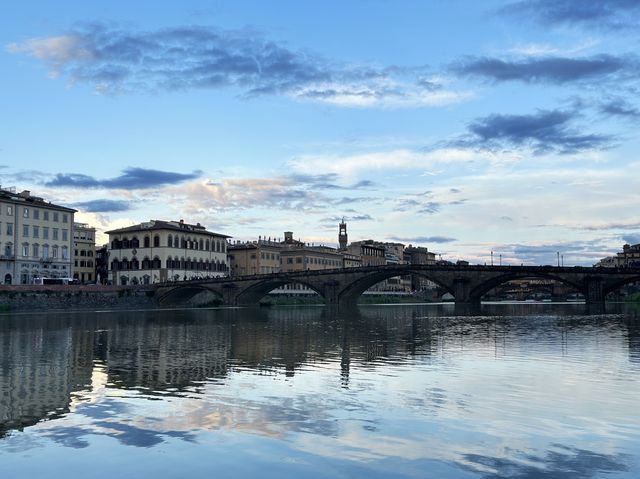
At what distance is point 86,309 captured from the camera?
9725cm

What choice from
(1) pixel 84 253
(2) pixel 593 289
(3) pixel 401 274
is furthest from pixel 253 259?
(2) pixel 593 289

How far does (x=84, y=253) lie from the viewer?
486 ft

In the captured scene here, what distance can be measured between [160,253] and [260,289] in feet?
70.4

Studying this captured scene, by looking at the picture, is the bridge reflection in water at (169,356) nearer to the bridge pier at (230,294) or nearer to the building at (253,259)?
the bridge pier at (230,294)

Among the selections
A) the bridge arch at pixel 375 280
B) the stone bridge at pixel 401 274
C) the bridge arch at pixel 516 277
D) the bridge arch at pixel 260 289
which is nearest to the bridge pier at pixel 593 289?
the stone bridge at pixel 401 274

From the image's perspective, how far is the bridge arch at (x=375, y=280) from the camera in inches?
4264

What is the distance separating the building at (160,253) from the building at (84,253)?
12337 millimetres

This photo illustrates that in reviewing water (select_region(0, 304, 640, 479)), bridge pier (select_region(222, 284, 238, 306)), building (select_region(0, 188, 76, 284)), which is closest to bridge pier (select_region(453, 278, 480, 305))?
bridge pier (select_region(222, 284, 238, 306))

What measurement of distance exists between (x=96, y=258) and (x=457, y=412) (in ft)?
485

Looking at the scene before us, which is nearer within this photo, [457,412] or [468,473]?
[468,473]

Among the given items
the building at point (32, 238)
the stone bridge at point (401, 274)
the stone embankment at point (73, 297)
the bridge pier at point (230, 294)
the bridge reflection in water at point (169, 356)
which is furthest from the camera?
the bridge pier at point (230, 294)

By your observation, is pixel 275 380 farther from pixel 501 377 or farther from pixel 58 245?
pixel 58 245

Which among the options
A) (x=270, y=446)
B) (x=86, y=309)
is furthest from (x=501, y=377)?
Result: (x=86, y=309)

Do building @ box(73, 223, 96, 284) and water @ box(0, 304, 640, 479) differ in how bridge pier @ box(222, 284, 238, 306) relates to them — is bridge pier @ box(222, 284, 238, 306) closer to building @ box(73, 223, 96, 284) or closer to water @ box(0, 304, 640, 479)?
building @ box(73, 223, 96, 284)
